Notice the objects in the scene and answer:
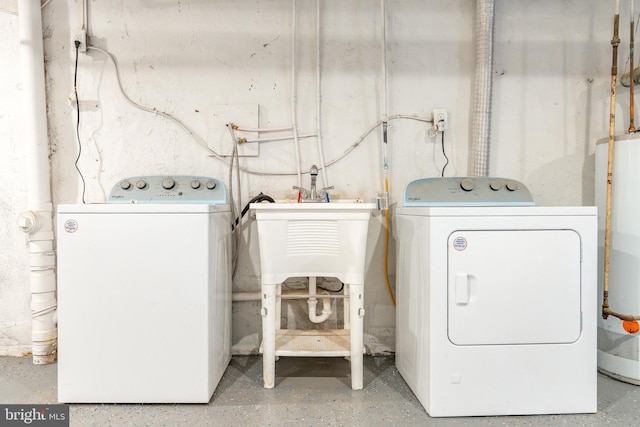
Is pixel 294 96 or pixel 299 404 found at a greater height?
pixel 294 96

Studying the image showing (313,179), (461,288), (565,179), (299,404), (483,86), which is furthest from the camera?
(565,179)

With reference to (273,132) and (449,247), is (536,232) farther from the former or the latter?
(273,132)

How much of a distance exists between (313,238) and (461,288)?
56 cm

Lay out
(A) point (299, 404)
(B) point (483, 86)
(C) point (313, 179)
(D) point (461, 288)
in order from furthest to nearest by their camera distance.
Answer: (B) point (483, 86) → (C) point (313, 179) → (A) point (299, 404) → (D) point (461, 288)

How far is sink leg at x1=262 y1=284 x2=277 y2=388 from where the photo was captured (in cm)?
151

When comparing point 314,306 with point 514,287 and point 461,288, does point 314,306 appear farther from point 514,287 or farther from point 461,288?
point 514,287

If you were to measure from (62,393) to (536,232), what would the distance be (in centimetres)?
180

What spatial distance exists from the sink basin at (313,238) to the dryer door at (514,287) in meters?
0.35

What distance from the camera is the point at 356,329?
1.50m

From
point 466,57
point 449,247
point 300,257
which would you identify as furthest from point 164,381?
point 466,57

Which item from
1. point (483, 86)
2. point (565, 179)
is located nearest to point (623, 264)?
point (565, 179)

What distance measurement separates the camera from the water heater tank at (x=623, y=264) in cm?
157

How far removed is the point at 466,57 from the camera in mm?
1937
